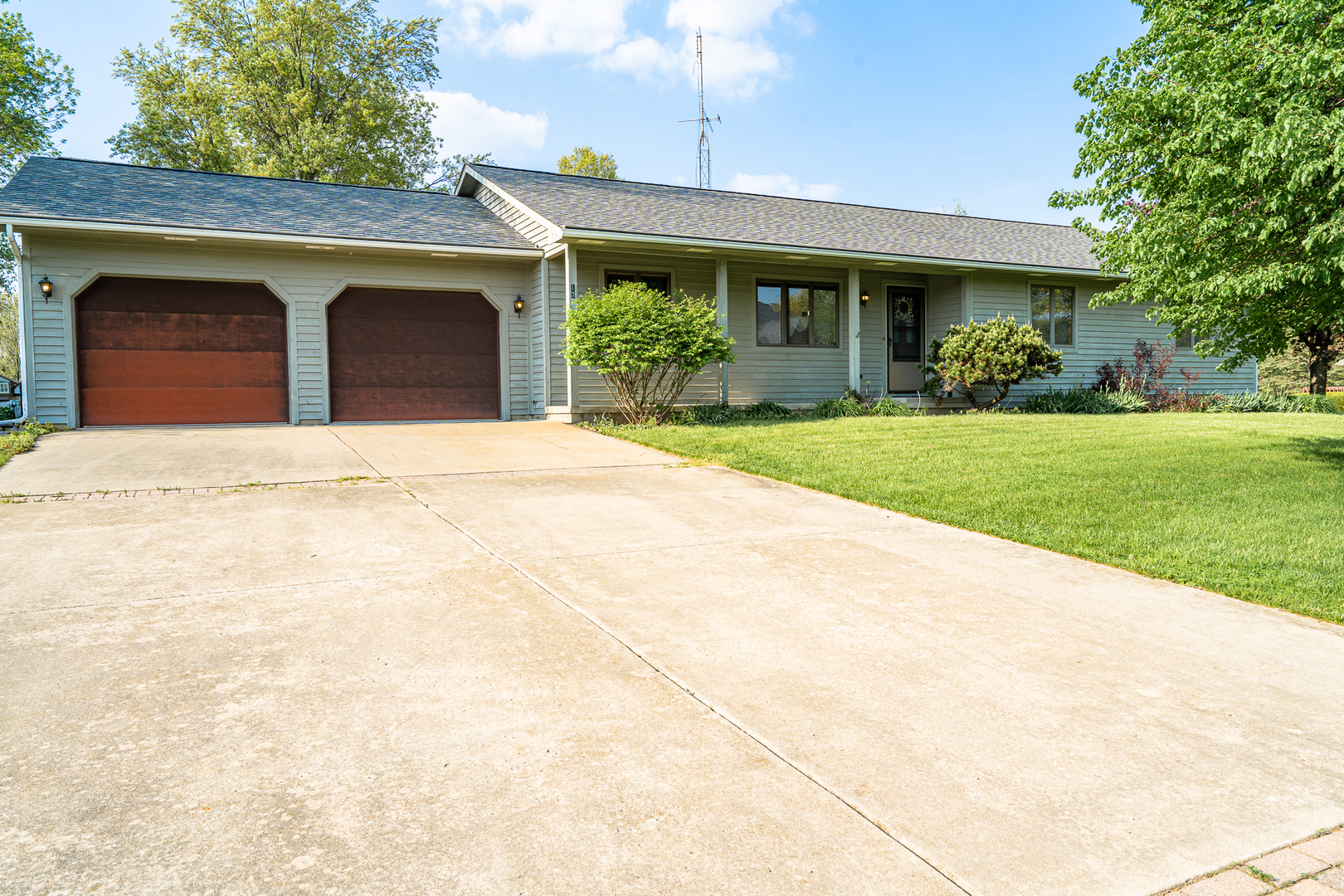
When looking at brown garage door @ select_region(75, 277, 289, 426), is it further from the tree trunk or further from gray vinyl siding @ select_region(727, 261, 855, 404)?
the tree trunk

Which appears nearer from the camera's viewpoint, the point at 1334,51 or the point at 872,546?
the point at 872,546

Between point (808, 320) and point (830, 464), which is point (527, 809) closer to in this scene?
point (830, 464)

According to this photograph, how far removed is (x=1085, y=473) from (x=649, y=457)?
4.37 meters

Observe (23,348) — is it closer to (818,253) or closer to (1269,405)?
(818,253)

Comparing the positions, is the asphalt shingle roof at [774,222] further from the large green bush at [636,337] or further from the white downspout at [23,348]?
the white downspout at [23,348]

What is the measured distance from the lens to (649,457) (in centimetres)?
909

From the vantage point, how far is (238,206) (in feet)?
42.7

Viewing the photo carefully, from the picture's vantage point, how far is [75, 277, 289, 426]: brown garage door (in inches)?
464

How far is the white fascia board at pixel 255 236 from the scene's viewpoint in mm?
10789

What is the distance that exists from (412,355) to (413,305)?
811 millimetres

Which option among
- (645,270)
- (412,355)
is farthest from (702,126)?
(412,355)

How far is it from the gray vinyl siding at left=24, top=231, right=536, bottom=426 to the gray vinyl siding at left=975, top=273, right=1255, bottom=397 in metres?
9.06

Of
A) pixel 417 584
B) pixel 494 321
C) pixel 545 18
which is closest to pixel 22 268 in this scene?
pixel 494 321

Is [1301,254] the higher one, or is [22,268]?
[22,268]
